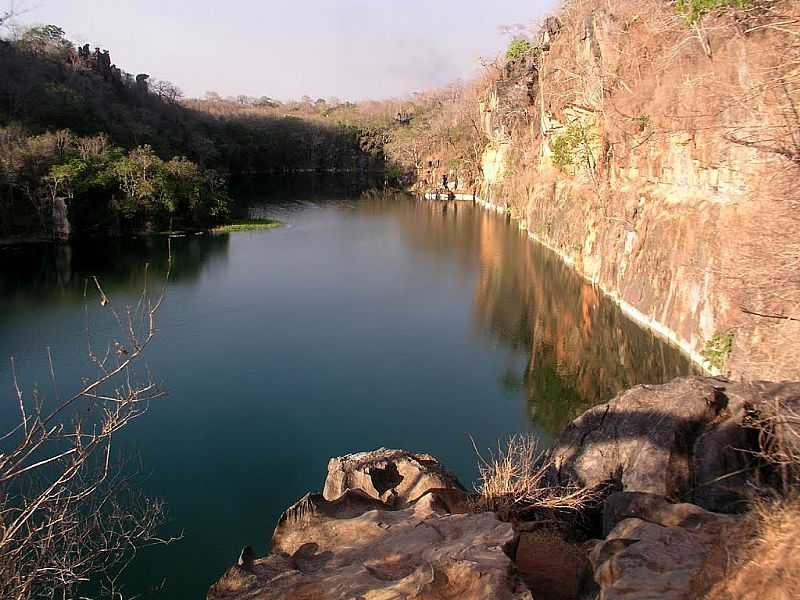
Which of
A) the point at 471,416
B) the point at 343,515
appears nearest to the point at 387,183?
the point at 471,416

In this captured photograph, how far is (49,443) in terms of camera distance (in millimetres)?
12242

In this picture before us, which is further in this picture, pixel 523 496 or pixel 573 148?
pixel 573 148

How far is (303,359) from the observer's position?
57.3 feet

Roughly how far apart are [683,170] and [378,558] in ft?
61.3

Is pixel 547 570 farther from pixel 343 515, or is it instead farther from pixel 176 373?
pixel 176 373

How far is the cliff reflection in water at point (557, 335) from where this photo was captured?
1605 cm

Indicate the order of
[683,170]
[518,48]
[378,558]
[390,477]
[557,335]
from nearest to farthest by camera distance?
[378,558]
[390,477]
[683,170]
[557,335]
[518,48]

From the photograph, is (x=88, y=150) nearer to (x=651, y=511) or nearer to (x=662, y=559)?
(x=651, y=511)

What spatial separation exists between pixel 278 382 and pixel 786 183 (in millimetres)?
11942

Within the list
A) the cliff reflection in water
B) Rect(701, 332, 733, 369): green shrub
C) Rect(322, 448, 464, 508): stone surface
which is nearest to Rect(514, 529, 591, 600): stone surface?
Rect(322, 448, 464, 508): stone surface

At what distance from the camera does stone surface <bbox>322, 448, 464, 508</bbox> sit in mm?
7332

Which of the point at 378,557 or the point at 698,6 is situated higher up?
the point at 698,6

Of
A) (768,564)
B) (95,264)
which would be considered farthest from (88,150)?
(768,564)

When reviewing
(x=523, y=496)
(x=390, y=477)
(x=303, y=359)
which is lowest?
(x=303, y=359)
